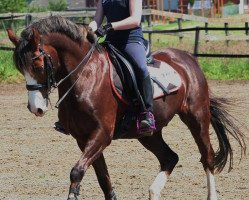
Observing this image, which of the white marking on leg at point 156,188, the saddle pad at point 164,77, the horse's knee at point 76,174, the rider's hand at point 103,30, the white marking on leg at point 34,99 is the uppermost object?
the rider's hand at point 103,30

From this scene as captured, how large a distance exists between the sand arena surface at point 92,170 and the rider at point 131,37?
45.0 inches

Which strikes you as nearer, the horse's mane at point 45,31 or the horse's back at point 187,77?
the horse's mane at point 45,31

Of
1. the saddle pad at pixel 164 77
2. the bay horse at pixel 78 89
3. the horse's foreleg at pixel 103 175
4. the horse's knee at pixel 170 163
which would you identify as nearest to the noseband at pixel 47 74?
the bay horse at pixel 78 89

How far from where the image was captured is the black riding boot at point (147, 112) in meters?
6.28

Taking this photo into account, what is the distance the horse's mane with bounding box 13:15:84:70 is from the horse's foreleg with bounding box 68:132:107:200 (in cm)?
88

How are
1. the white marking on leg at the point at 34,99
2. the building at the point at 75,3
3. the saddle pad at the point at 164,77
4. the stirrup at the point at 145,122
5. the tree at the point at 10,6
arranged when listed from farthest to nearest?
1. the building at the point at 75,3
2. the tree at the point at 10,6
3. the saddle pad at the point at 164,77
4. the stirrup at the point at 145,122
5. the white marking on leg at the point at 34,99

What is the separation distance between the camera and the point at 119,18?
250 inches

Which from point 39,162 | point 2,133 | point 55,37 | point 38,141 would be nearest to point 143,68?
point 55,37

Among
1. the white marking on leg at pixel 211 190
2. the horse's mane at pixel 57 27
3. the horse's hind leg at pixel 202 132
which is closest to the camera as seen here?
the horse's mane at pixel 57 27

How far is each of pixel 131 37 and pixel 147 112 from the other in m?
0.73

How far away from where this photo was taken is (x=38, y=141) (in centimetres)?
A: 1026

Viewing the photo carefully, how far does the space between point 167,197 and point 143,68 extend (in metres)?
1.49

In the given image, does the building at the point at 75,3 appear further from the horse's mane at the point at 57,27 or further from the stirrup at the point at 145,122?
the horse's mane at the point at 57,27

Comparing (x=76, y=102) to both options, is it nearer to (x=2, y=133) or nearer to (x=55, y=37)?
(x=55, y=37)
